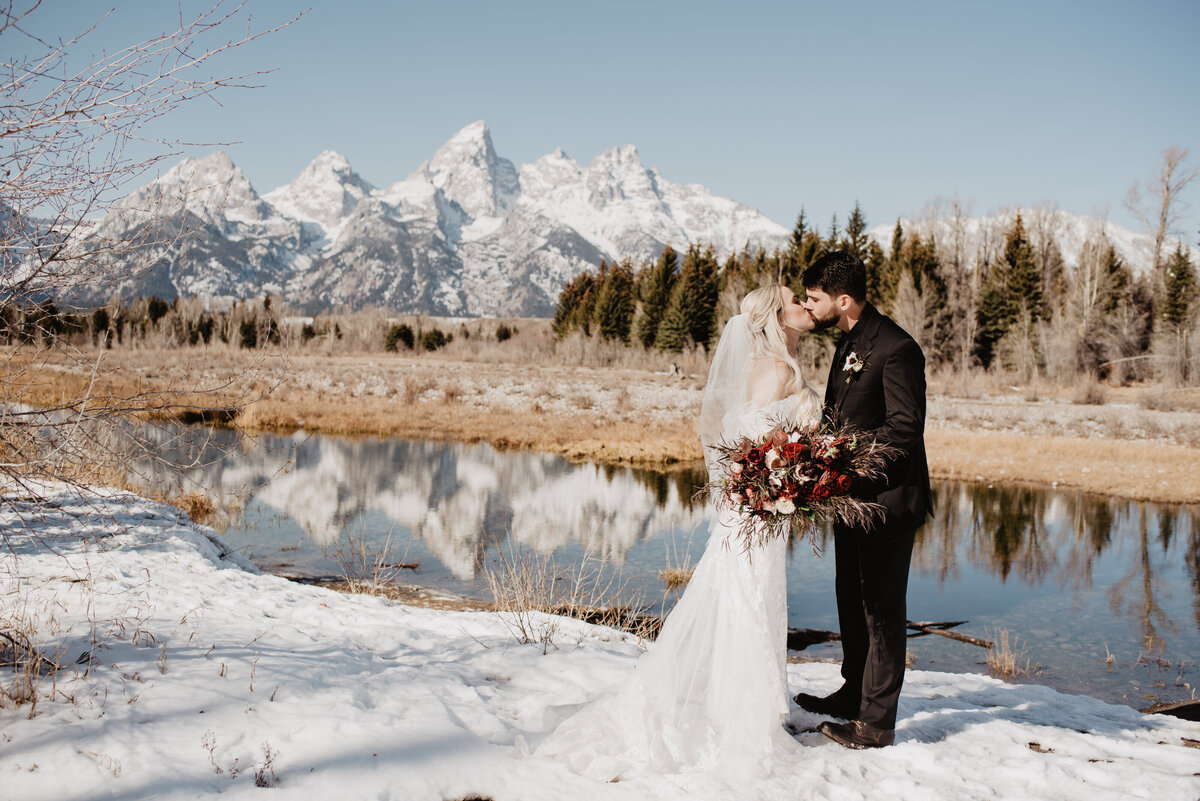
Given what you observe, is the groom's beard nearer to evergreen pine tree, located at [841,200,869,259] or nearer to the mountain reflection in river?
the mountain reflection in river

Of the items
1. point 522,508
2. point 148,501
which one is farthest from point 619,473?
point 148,501

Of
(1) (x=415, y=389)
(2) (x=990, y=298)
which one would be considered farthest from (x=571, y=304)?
(1) (x=415, y=389)

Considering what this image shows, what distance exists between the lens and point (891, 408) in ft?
13.0

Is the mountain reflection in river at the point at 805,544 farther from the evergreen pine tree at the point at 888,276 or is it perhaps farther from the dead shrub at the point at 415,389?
the evergreen pine tree at the point at 888,276

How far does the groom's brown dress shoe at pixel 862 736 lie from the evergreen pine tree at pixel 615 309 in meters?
52.9

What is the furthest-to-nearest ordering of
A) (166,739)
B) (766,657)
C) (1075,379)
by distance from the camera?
(1075,379) → (766,657) → (166,739)

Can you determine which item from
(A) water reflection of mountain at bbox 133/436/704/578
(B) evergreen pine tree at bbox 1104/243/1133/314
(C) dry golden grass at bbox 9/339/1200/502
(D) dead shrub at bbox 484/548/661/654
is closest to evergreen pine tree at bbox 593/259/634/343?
(C) dry golden grass at bbox 9/339/1200/502

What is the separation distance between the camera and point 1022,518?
51.6 ft

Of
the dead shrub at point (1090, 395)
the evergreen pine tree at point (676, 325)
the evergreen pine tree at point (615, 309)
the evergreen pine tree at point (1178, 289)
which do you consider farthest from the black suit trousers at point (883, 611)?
the evergreen pine tree at point (615, 309)

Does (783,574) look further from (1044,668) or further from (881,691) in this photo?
(1044,668)

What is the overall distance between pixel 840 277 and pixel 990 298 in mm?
49544

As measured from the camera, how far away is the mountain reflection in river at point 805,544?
9.03 meters

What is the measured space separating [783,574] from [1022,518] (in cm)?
1427

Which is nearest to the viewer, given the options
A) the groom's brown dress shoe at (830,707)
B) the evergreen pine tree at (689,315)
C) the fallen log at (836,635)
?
the groom's brown dress shoe at (830,707)
